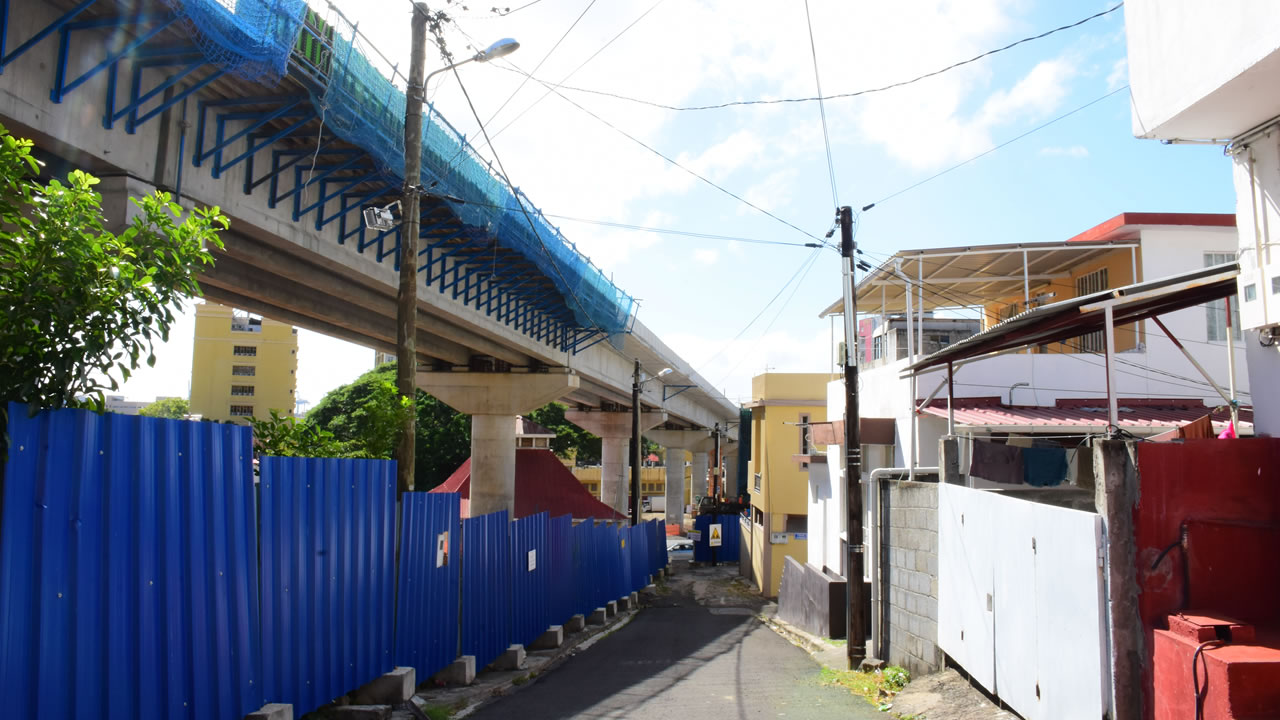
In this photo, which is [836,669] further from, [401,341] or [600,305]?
[600,305]

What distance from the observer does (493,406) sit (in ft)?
94.8

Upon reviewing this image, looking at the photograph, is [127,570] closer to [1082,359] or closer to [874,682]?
[874,682]

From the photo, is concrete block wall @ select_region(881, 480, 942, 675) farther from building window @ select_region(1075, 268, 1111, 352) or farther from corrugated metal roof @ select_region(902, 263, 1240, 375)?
building window @ select_region(1075, 268, 1111, 352)

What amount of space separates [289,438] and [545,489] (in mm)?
26792

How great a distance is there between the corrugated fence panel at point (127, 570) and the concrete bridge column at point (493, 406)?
22005 millimetres

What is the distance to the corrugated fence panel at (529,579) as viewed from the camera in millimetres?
13219

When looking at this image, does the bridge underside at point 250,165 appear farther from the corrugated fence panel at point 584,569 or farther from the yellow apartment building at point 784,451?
the yellow apartment building at point 784,451

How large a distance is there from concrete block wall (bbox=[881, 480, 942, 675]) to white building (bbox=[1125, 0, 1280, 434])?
14.9 feet

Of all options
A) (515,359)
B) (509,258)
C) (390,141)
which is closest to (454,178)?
(390,141)

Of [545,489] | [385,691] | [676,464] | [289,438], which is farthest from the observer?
[676,464]

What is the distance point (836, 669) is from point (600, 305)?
14.9m

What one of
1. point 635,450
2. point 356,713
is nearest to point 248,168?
point 356,713

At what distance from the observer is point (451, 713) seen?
361 inches

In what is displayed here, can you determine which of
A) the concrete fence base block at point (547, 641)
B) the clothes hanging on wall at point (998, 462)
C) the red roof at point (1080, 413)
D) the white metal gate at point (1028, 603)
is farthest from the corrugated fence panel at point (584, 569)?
the white metal gate at point (1028, 603)
